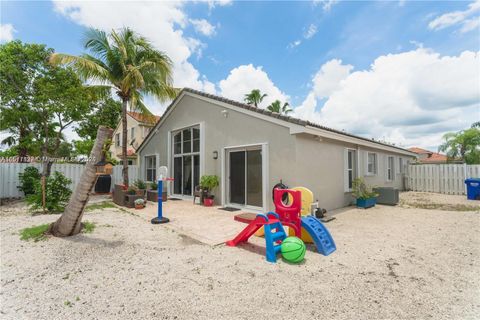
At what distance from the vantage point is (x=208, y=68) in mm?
12805

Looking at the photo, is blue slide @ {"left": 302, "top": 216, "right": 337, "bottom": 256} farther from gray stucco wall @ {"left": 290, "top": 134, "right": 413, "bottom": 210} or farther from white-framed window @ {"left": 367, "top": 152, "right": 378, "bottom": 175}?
white-framed window @ {"left": 367, "top": 152, "right": 378, "bottom": 175}

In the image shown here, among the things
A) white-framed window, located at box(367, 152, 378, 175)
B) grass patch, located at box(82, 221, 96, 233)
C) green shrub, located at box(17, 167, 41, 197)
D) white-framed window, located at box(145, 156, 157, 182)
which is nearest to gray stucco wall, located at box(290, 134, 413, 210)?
white-framed window, located at box(367, 152, 378, 175)

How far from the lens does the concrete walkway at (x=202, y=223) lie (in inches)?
206

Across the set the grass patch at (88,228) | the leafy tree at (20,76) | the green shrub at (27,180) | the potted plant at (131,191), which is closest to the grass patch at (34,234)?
the grass patch at (88,228)

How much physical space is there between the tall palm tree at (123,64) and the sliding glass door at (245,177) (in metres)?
5.29

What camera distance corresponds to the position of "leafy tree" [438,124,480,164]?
2461cm

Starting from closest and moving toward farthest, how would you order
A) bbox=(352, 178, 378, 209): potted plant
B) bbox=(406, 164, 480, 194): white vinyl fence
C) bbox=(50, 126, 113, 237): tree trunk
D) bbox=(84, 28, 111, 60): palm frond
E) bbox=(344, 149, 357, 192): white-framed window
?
bbox=(50, 126, 113, 237): tree trunk < bbox=(352, 178, 378, 209): potted plant < bbox=(344, 149, 357, 192): white-framed window < bbox=(84, 28, 111, 60): palm frond < bbox=(406, 164, 480, 194): white vinyl fence

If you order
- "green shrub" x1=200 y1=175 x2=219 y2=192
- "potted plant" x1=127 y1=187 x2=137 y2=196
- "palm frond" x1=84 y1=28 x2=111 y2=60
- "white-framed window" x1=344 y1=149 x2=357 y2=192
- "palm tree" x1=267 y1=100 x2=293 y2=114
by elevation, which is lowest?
"potted plant" x1=127 y1=187 x2=137 y2=196

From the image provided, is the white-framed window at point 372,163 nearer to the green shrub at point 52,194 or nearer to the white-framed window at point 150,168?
the white-framed window at point 150,168

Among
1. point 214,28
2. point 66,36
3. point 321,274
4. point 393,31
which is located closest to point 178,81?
point 214,28

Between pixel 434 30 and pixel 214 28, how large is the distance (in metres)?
8.04

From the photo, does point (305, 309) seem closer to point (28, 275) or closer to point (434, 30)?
point (28, 275)

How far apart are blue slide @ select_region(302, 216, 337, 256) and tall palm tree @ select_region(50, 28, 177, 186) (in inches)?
356

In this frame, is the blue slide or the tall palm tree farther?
the tall palm tree
